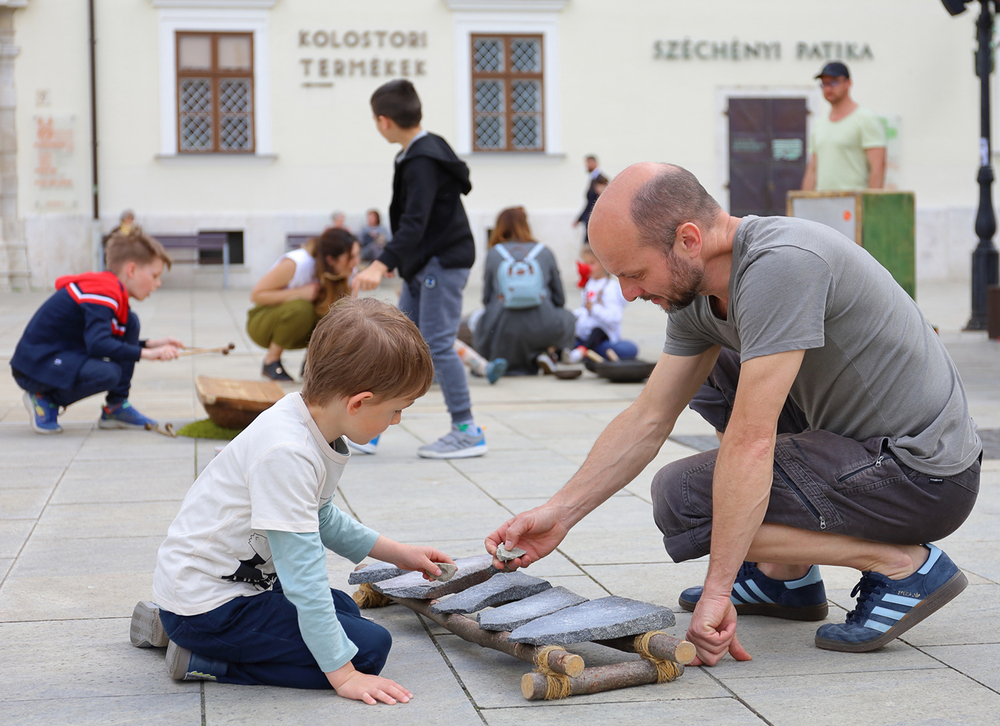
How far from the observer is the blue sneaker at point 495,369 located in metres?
8.98

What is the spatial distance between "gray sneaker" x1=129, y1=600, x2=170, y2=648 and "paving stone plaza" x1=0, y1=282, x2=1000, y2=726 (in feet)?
0.13

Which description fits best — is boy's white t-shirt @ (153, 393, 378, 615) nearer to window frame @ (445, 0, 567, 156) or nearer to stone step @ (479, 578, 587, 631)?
stone step @ (479, 578, 587, 631)

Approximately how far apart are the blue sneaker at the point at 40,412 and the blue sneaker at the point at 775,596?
430 centimetres

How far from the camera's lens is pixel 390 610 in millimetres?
3387

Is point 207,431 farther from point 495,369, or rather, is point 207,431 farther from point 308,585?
point 308,585

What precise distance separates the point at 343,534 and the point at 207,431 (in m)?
3.72

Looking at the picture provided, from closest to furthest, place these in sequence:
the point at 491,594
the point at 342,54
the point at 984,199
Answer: the point at 491,594, the point at 984,199, the point at 342,54

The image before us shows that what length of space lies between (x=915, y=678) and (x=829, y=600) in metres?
0.68

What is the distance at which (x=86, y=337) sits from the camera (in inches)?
249

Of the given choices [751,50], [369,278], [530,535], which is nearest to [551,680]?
[530,535]

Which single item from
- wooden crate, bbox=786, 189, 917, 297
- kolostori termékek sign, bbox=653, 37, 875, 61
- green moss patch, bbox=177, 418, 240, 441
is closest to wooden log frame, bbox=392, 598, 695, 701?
green moss patch, bbox=177, 418, 240, 441

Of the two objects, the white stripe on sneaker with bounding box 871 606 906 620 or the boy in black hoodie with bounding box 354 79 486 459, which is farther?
the boy in black hoodie with bounding box 354 79 486 459

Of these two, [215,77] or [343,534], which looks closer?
[343,534]

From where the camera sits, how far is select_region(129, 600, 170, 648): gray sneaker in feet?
9.54
